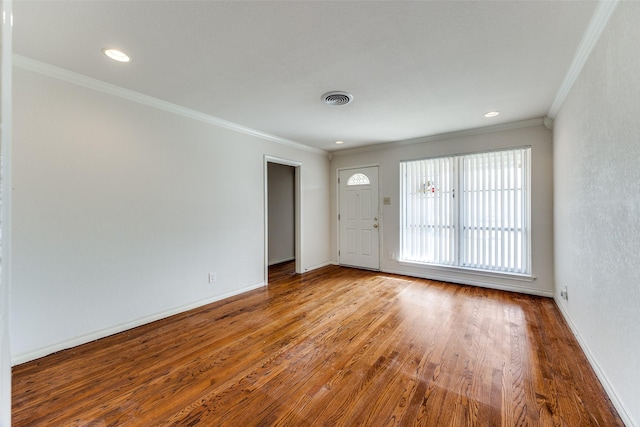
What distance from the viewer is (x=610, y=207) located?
1736 mm

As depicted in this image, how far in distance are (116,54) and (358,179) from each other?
4.09 m

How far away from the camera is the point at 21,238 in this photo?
7.05 feet

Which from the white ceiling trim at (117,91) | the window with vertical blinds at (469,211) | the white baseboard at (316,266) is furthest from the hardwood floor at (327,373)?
the white ceiling trim at (117,91)

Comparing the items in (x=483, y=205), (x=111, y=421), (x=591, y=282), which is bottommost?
(x=111, y=421)

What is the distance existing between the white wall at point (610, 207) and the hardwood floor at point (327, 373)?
269 millimetres

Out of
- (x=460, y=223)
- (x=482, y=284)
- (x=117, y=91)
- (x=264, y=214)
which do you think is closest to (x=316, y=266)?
(x=264, y=214)

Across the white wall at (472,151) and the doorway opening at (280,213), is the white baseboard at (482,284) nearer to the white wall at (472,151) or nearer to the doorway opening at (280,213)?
the white wall at (472,151)

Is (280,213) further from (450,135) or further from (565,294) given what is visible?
(565,294)

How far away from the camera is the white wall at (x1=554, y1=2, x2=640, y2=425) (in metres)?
1.45

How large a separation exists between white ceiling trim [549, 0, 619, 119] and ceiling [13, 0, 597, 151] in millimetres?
42

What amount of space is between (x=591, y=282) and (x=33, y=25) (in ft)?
14.3

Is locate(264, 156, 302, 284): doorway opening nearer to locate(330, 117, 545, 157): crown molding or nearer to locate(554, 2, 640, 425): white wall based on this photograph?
locate(330, 117, 545, 157): crown molding

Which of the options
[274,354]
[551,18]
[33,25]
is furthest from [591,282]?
[33,25]

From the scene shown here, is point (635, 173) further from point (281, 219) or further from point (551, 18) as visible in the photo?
point (281, 219)
